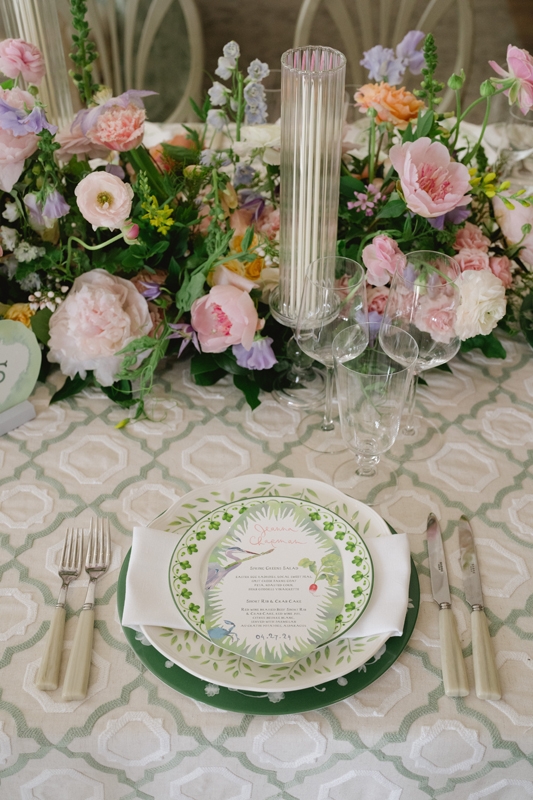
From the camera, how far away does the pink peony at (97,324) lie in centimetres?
100

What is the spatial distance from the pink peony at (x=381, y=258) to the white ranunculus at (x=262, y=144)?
240 millimetres

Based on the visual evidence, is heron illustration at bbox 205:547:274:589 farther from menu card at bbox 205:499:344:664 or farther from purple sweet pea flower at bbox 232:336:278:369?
purple sweet pea flower at bbox 232:336:278:369

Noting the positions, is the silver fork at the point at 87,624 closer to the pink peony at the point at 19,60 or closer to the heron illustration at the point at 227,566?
the heron illustration at the point at 227,566

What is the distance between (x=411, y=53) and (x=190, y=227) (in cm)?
48

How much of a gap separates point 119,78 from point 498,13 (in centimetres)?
292

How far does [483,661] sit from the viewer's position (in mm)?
733

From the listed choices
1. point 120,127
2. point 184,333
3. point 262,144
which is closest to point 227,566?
point 184,333

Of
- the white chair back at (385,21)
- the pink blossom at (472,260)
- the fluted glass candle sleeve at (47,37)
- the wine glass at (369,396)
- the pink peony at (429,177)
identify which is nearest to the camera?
the wine glass at (369,396)

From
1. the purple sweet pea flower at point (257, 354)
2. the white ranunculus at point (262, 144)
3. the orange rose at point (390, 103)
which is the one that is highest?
the orange rose at point (390, 103)

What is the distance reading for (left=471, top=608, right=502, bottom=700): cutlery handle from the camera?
2.33 feet

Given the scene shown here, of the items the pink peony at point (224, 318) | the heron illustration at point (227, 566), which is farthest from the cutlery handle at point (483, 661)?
the pink peony at point (224, 318)

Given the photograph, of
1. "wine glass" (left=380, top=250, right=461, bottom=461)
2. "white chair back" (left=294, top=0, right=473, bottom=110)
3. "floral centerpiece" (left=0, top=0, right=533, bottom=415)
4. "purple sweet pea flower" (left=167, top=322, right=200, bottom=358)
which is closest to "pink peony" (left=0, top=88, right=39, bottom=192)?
"floral centerpiece" (left=0, top=0, right=533, bottom=415)

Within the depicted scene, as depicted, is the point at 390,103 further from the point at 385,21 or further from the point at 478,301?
the point at 385,21

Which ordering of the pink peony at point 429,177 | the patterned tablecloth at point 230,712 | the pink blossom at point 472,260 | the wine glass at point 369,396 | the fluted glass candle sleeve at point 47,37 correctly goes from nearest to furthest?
the patterned tablecloth at point 230,712, the wine glass at point 369,396, the pink peony at point 429,177, the pink blossom at point 472,260, the fluted glass candle sleeve at point 47,37
